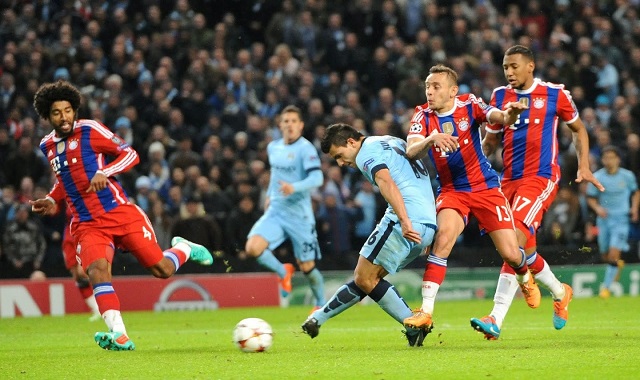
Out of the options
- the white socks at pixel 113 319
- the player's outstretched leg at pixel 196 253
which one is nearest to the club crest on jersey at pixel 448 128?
the player's outstretched leg at pixel 196 253

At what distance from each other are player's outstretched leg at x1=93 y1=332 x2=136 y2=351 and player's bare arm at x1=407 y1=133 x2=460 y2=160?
112 inches

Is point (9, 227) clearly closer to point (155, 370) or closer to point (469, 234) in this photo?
point (469, 234)

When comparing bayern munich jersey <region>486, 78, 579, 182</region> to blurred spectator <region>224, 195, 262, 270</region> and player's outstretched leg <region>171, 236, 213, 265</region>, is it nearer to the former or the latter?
player's outstretched leg <region>171, 236, 213, 265</region>

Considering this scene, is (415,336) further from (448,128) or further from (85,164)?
(85,164)

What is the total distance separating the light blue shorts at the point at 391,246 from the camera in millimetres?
9102

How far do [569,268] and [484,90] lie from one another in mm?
3795

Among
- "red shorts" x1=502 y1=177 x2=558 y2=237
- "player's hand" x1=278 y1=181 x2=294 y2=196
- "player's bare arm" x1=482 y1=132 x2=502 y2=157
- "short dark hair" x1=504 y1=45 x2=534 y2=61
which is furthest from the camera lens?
"player's hand" x1=278 y1=181 x2=294 y2=196

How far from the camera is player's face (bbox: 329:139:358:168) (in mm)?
9242

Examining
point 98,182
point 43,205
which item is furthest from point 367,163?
point 43,205

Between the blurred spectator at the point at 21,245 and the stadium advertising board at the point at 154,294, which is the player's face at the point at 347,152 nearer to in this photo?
the stadium advertising board at the point at 154,294

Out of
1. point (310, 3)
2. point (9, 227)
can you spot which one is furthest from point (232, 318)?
point (310, 3)

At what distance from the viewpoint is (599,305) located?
595 inches

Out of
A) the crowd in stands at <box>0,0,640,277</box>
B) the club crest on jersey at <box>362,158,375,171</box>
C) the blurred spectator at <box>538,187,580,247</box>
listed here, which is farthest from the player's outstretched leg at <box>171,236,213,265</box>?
the blurred spectator at <box>538,187,580,247</box>

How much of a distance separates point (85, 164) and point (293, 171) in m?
4.63
